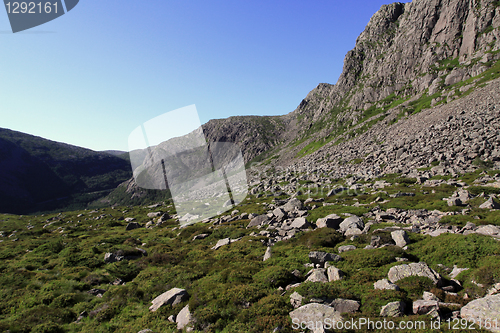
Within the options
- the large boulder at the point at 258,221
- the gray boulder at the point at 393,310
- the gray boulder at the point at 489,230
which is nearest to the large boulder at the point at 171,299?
the gray boulder at the point at 393,310

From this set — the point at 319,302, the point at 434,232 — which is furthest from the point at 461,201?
the point at 319,302

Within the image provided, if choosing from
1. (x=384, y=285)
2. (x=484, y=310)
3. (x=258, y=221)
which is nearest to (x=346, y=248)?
(x=384, y=285)

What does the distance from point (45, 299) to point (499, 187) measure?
41.9 metres

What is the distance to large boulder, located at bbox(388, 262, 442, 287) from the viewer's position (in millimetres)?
10264

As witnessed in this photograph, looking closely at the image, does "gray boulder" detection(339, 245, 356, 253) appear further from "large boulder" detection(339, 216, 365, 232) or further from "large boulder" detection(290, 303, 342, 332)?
"large boulder" detection(290, 303, 342, 332)

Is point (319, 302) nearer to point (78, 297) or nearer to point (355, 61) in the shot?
point (78, 297)

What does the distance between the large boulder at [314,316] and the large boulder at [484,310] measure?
4.19m

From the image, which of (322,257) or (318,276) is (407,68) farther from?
(318,276)

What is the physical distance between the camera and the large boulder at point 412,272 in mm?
10264

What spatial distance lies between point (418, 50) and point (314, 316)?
163 meters

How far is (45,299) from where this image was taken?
1575 cm

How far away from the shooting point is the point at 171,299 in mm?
13711

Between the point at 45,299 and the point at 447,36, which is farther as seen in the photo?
the point at 447,36

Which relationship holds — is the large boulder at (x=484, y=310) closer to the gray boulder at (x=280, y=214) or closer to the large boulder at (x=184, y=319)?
the large boulder at (x=184, y=319)
